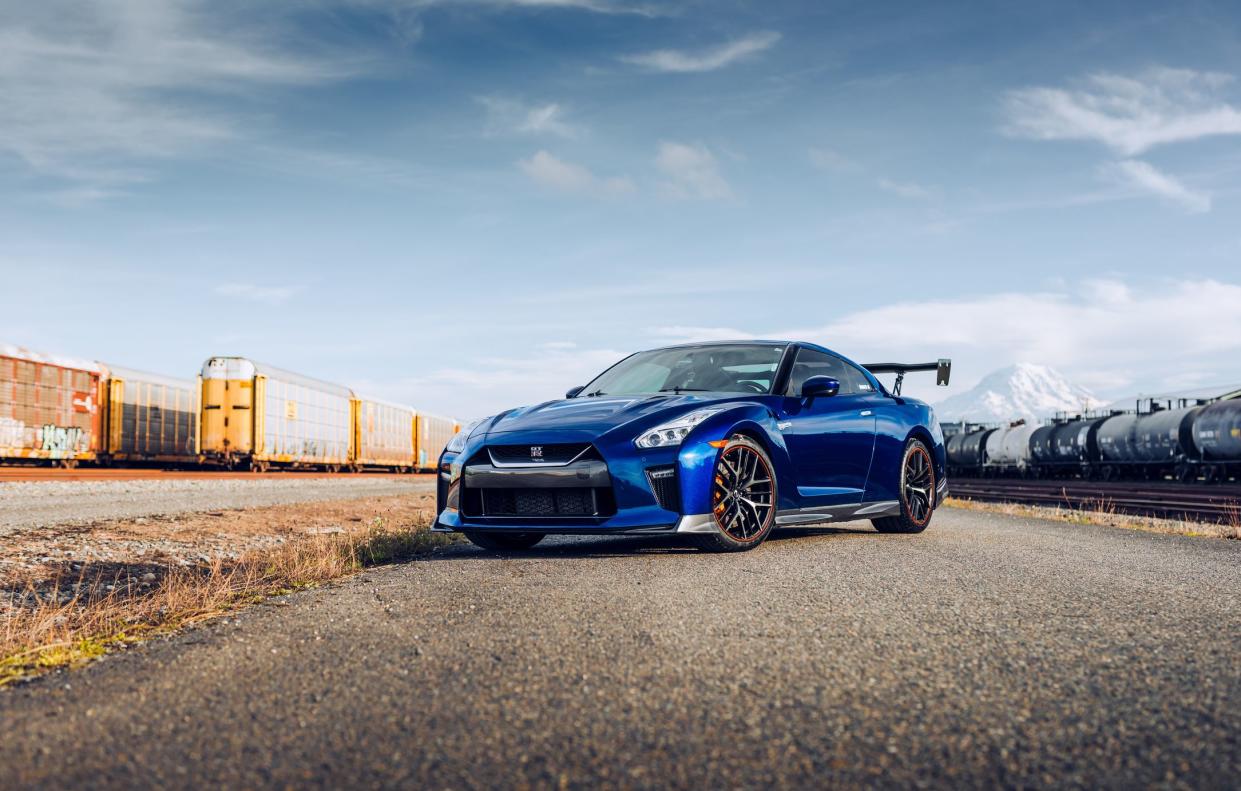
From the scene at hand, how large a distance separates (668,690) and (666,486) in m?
3.01

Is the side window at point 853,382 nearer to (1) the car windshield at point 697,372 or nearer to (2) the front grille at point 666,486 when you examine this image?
(1) the car windshield at point 697,372

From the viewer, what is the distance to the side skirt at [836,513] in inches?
272

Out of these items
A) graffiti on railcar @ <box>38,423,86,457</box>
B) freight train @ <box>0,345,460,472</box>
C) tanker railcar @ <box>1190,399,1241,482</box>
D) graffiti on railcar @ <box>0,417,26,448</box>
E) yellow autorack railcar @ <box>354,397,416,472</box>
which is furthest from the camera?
yellow autorack railcar @ <box>354,397,416,472</box>

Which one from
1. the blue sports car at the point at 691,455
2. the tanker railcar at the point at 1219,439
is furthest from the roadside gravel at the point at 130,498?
the tanker railcar at the point at 1219,439

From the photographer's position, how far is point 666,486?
6.06m

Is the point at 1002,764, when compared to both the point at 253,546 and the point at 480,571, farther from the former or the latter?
the point at 253,546

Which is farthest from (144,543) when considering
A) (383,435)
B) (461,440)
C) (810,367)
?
(383,435)

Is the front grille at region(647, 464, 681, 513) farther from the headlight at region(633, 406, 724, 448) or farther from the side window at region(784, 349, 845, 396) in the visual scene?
the side window at region(784, 349, 845, 396)

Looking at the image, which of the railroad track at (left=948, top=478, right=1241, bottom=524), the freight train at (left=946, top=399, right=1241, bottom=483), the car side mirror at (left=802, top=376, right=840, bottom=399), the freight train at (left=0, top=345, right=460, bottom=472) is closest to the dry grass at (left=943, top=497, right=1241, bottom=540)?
the railroad track at (left=948, top=478, right=1241, bottom=524)

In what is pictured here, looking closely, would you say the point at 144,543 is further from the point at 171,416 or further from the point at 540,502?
the point at 171,416

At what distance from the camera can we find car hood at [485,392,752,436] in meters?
6.27

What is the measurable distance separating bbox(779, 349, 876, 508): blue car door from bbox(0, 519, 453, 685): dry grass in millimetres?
2746

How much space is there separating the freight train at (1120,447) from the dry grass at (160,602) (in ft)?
87.7

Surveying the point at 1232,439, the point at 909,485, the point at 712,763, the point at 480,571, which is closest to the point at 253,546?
the point at 480,571
